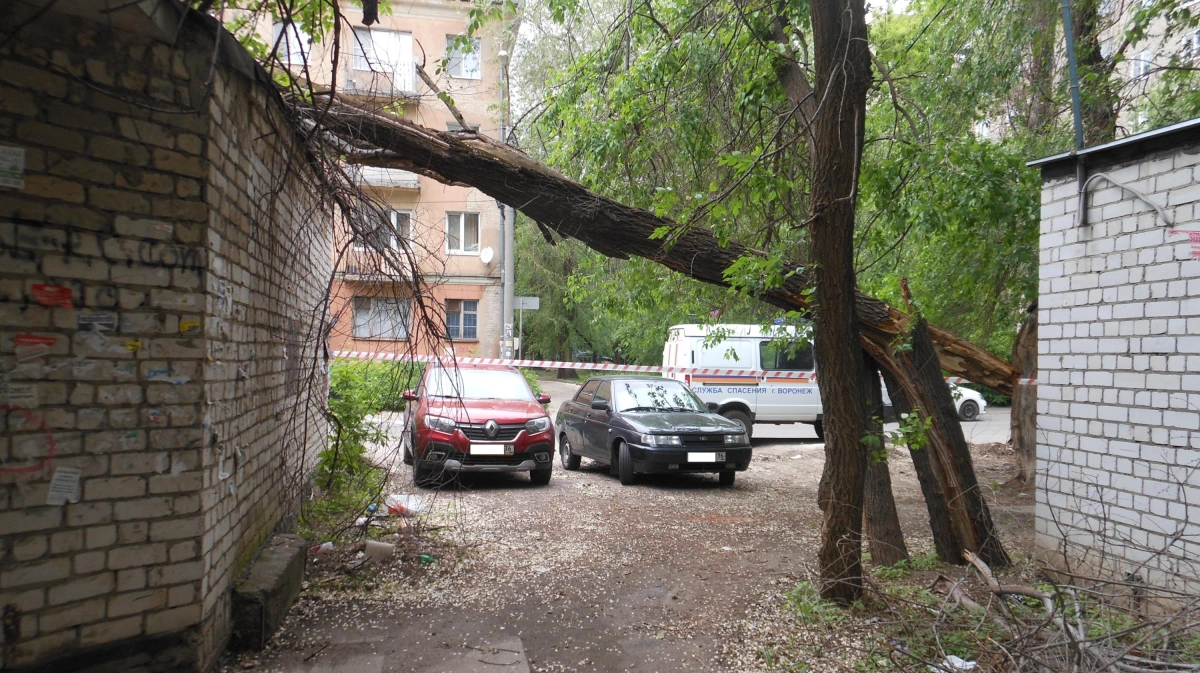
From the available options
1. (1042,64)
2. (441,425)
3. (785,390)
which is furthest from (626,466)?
(1042,64)

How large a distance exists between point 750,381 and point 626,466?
562 cm

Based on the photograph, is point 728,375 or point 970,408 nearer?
point 728,375

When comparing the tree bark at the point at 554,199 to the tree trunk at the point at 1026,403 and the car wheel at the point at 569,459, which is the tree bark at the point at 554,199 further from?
the car wheel at the point at 569,459

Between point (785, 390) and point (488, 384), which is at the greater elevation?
point (488, 384)

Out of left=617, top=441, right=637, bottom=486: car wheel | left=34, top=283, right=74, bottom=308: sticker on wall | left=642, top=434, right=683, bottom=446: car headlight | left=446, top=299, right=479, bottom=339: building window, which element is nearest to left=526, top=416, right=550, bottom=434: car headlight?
left=617, top=441, right=637, bottom=486: car wheel

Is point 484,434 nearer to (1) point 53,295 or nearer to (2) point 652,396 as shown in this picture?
(2) point 652,396

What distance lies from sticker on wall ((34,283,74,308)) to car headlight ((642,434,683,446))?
715 cm

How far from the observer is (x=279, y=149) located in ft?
16.0

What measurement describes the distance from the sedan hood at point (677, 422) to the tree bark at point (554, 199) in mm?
3616

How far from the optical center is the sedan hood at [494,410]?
28.8 ft

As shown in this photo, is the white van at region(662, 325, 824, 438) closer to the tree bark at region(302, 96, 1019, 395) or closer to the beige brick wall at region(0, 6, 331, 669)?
the tree bark at region(302, 96, 1019, 395)

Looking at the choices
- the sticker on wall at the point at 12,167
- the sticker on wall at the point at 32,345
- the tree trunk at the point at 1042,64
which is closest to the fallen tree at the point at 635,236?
the sticker on wall at the point at 12,167

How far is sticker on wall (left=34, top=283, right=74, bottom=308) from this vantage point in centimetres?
303

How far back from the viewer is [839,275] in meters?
4.67
